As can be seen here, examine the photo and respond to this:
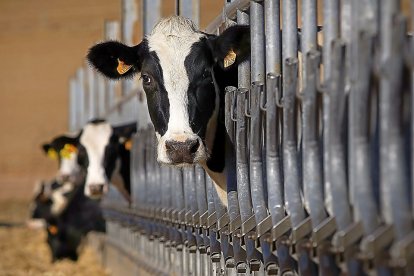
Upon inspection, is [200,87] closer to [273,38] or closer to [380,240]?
[273,38]

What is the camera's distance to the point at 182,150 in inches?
205

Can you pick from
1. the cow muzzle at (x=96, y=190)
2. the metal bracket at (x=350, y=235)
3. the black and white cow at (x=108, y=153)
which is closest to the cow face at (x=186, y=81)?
the metal bracket at (x=350, y=235)

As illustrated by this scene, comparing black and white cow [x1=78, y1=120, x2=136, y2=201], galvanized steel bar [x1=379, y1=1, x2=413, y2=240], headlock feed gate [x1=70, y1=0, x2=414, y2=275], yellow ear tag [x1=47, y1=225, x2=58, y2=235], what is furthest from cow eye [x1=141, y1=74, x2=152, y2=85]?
yellow ear tag [x1=47, y1=225, x2=58, y2=235]

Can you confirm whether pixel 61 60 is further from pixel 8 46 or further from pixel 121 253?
pixel 121 253

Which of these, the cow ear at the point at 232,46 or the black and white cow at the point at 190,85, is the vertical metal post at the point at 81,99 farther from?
the cow ear at the point at 232,46

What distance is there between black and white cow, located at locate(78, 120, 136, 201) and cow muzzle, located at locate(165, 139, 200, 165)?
5.33 m

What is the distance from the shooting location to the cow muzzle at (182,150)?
521 centimetres

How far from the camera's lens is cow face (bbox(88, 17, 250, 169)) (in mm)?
5293

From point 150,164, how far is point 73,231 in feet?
24.7

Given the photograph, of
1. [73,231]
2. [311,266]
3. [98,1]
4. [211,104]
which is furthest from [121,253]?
[98,1]

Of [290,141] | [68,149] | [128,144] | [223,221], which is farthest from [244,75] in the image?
[68,149]

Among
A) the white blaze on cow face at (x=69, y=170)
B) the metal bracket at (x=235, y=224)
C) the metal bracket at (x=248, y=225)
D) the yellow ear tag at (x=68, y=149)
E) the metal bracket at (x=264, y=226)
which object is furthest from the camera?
the white blaze on cow face at (x=69, y=170)

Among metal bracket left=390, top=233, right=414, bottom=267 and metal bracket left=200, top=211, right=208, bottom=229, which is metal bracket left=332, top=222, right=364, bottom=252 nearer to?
metal bracket left=390, top=233, right=414, bottom=267

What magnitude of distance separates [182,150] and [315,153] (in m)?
1.40
